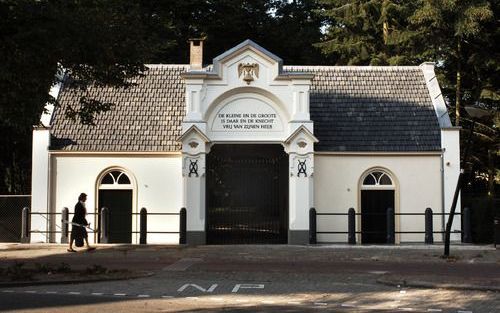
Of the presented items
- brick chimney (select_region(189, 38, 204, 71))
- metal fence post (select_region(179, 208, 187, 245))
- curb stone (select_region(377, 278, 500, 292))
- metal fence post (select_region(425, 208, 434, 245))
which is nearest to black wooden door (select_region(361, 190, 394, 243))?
metal fence post (select_region(425, 208, 434, 245))

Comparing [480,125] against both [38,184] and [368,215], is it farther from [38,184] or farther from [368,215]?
[38,184]

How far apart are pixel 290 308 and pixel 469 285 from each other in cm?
414

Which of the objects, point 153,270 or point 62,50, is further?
point 153,270

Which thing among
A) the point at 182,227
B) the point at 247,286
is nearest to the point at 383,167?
the point at 182,227

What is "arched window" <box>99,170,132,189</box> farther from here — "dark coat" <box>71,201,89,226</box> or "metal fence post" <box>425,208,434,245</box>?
"metal fence post" <box>425,208,434,245</box>

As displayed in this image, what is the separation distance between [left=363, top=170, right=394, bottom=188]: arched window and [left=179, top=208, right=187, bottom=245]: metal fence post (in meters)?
7.20

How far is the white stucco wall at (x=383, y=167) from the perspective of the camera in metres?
25.4

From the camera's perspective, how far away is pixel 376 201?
1013 inches

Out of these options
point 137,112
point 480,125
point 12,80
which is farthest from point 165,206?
point 480,125

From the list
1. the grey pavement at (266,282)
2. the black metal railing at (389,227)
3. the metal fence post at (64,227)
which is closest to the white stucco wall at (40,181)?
the metal fence post at (64,227)

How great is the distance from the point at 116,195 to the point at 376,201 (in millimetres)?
10013

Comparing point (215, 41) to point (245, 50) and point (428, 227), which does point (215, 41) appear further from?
point (428, 227)

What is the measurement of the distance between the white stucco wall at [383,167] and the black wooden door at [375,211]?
1.06 ft

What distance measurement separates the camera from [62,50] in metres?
14.5
